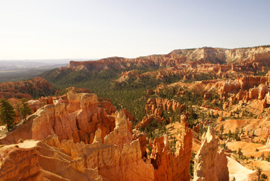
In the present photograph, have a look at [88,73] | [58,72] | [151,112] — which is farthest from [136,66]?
[151,112]

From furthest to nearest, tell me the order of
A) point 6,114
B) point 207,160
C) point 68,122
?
1. point 68,122
2. point 6,114
3. point 207,160

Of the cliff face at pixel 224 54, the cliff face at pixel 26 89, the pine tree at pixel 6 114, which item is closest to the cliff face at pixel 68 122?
the pine tree at pixel 6 114

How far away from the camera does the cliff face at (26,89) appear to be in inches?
1908

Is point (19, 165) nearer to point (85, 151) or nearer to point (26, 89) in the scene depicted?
point (85, 151)


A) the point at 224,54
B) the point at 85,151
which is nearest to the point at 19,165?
the point at 85,151

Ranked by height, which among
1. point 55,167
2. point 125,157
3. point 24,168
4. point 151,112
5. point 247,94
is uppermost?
point 24,168

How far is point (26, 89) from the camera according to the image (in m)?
59.4

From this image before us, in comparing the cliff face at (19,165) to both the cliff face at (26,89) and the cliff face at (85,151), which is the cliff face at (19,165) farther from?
the cliff face at (26,89)

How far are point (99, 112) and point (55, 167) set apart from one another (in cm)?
1462

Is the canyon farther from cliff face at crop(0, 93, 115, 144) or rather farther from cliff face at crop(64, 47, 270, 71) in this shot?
cliff face at crop(64, 47, 270, 71)

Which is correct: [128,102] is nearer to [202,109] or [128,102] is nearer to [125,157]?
[202,109]

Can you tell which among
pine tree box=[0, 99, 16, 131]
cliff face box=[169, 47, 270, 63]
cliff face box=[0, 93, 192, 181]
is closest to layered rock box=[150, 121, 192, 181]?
cliff face box=[0, 93, 192, 181]

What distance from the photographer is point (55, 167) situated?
8.41 m

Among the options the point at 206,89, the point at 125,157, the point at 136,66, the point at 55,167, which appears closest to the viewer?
the point at 55,167
